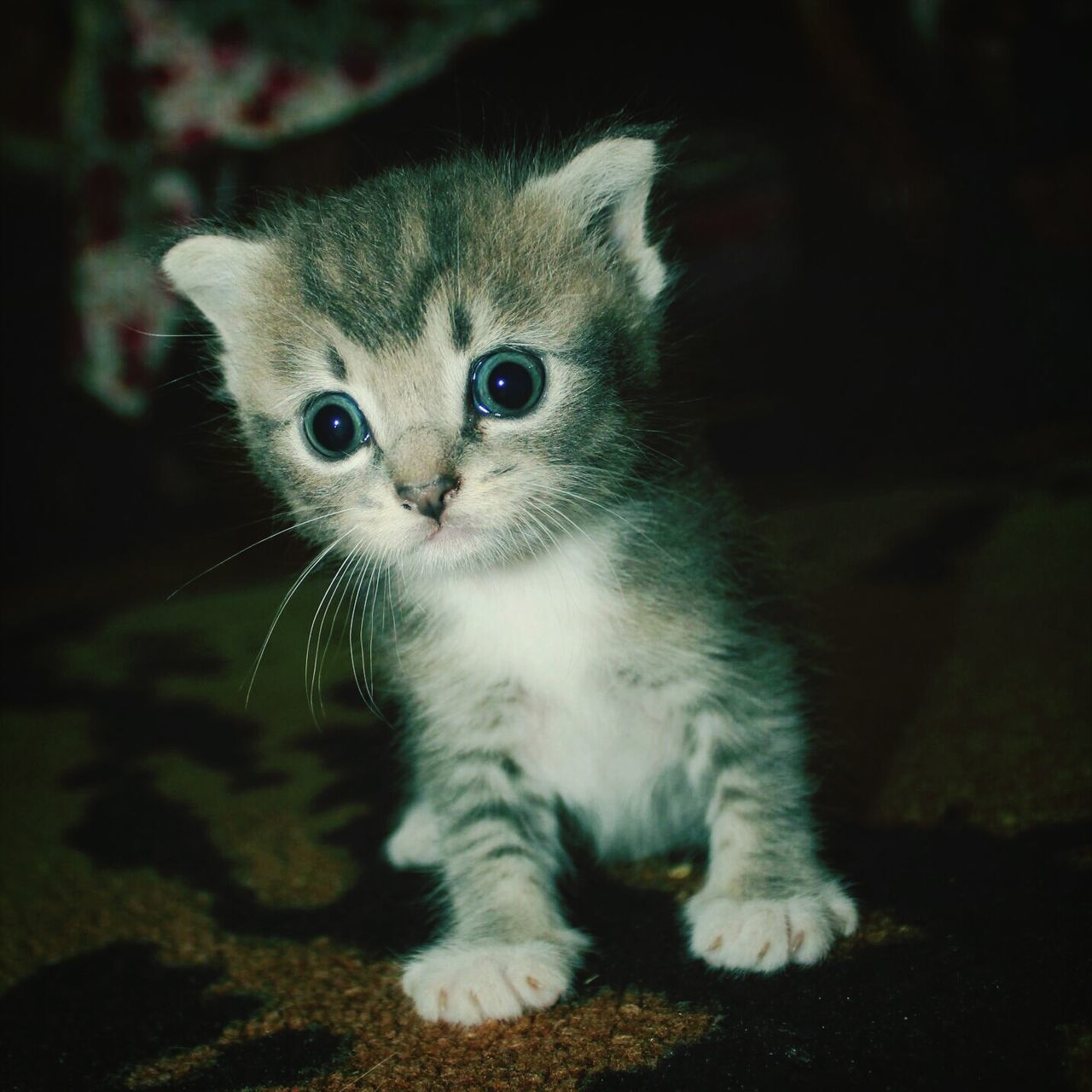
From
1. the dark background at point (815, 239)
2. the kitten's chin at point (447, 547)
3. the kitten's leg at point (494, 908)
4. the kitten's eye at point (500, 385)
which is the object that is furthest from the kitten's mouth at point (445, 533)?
the dark background at point (815, 239)

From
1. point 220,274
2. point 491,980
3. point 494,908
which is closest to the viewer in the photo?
point 491,980

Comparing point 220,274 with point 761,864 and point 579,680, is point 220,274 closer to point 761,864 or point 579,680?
point 579,680

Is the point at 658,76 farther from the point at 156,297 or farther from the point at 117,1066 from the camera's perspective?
the point at 117,1066

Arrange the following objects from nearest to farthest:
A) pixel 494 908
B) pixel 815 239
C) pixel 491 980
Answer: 1. pixel 491 980
2. pixel 494 908
3. pixel 815 239

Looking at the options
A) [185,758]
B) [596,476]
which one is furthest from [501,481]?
[185,758]

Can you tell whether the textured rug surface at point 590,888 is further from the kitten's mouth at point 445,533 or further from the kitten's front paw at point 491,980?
the kitten's mouth at point 445,533

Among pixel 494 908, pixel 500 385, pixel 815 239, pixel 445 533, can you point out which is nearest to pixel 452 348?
pixel 500 385

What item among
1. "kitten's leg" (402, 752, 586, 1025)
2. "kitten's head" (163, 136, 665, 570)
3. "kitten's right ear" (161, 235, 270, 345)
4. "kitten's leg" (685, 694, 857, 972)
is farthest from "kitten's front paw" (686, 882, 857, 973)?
"kitten's right ear" (161, 235, 270, 345)
